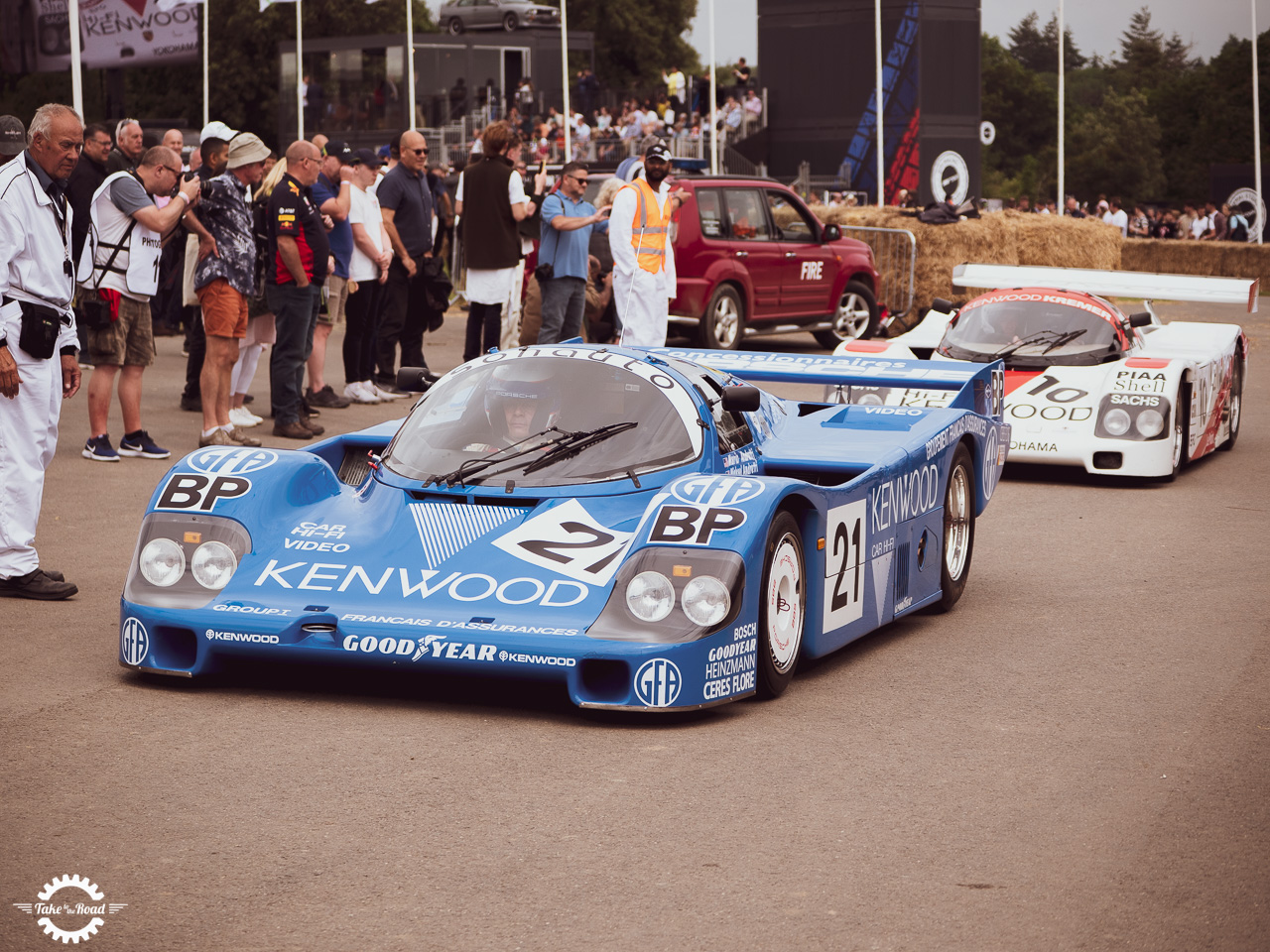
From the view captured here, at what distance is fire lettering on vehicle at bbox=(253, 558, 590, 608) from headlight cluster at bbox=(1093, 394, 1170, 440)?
6.50 meters

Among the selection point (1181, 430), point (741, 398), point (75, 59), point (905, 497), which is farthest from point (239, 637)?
point (75, 59)

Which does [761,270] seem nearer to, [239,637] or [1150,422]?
[1150,422]

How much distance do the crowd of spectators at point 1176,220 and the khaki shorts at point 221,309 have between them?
30811mm

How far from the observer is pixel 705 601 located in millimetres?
5391

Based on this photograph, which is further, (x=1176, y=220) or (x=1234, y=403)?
(x=1176, y=220)

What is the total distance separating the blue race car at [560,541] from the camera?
211 inches

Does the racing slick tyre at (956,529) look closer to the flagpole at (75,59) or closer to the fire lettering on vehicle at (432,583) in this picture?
the fire lettering on vehicle at (432,583)

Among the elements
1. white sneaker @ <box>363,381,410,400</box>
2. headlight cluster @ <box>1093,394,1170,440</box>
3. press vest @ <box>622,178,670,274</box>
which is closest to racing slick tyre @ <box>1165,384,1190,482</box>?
headlight cluster @ <box>1093,394,1170,440</box>

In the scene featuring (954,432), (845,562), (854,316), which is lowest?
(845,562)

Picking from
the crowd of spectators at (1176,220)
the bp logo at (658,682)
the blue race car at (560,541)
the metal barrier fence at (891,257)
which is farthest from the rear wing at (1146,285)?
the crowd of spectators at (1176,220)

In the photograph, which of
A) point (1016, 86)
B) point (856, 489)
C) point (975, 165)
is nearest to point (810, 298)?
point (856, 489)

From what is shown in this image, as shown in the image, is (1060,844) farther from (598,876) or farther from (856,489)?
(856,489)

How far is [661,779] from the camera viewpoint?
4.82 m

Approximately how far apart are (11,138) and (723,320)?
11.1m
